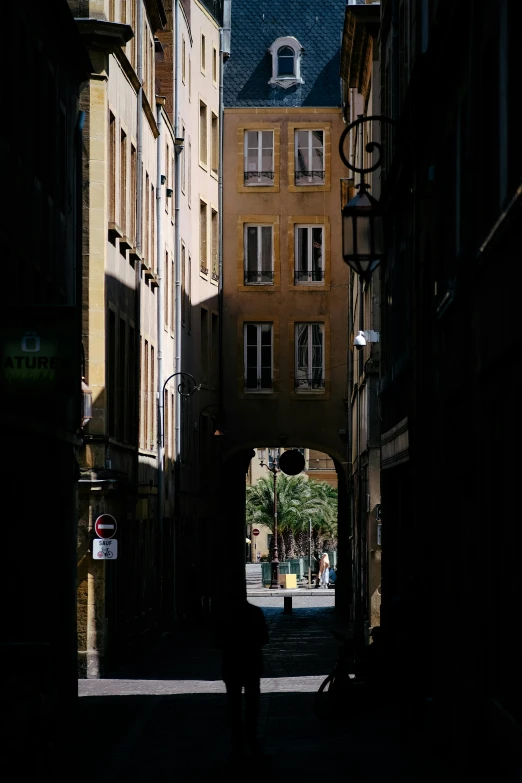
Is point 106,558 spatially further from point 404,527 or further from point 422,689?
point 422,689

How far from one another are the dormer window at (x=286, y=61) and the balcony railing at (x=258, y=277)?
6361 mm

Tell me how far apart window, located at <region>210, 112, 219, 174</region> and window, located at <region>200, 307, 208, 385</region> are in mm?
4627

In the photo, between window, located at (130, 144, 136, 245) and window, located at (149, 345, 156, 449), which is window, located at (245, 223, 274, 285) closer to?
window, located at (149, 345, 156, 449)

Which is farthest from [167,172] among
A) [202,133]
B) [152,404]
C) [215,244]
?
[215,244]

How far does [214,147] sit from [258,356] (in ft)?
21.2

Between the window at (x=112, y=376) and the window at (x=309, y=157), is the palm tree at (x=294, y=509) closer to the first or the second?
the window at (x=309, y=157)

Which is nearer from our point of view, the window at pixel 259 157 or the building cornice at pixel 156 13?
the building cornice at pixel 156 13

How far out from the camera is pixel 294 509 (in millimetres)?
91438

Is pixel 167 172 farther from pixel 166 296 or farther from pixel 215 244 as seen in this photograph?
pixel 215 244

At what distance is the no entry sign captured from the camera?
2834cm

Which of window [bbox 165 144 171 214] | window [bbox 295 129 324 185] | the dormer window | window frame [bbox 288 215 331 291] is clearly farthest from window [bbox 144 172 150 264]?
the dormer window

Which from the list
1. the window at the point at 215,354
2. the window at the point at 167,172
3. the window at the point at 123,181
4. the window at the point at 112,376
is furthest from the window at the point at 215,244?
the window at the point at 112,376

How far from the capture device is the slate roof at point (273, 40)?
5300cm

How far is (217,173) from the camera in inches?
2023
